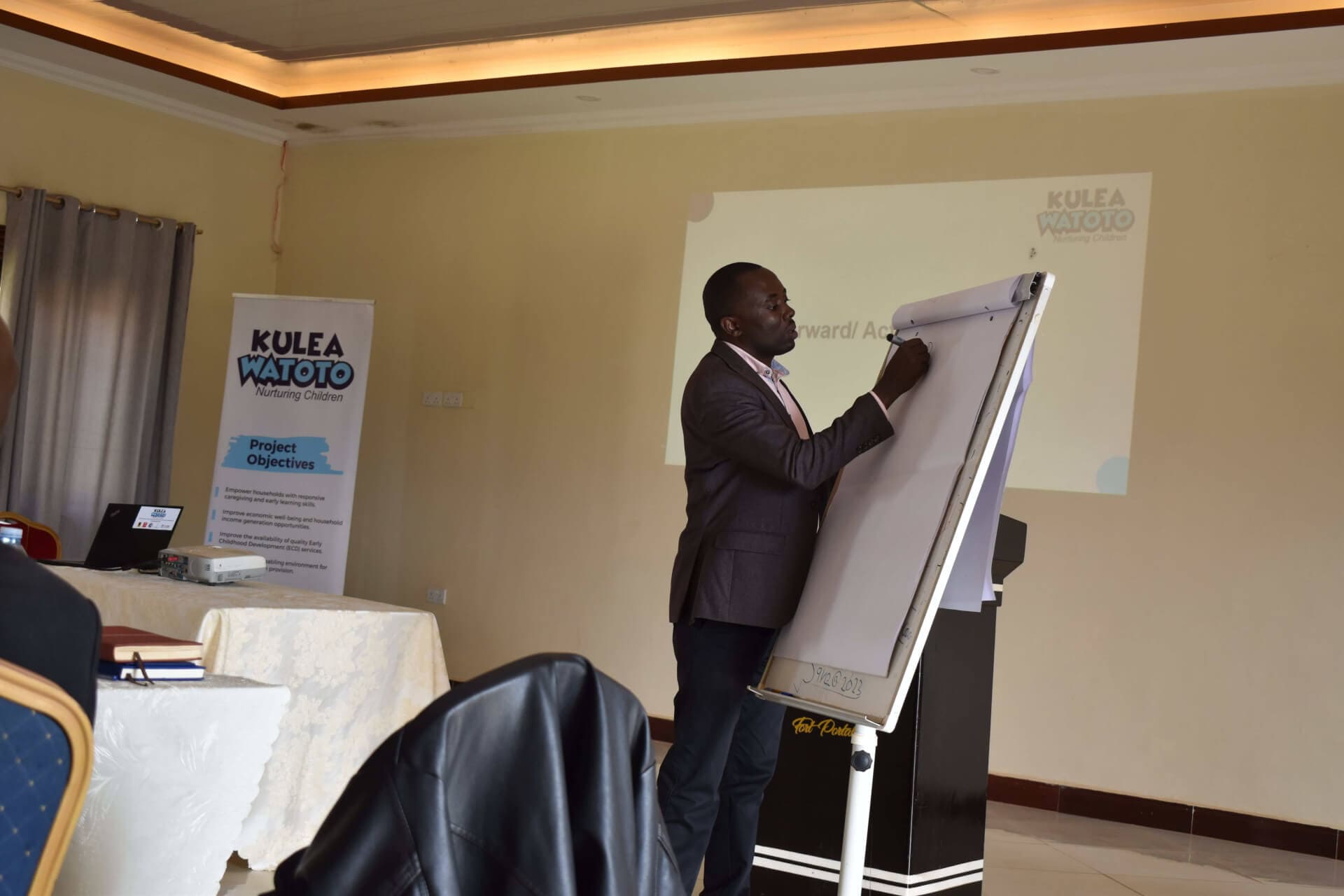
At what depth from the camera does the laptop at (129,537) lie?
355 centimetres

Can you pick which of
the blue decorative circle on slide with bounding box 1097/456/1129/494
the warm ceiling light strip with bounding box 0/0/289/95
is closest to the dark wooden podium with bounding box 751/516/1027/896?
the blue decorative circle on slide with bounding box 1097/456/1129/494

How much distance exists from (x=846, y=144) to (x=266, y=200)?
3433 mm

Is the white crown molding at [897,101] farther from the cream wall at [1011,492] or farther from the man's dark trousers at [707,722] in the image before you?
the man's dark trousers at [707,722]

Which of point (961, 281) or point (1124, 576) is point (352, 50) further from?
point (1124, 576)

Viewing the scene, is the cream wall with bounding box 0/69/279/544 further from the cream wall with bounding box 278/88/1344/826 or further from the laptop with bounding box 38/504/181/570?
the laptop with bounding box 38/504/181/570

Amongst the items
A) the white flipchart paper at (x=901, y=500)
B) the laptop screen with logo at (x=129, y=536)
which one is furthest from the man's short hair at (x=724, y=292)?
the laptop screen with logo at (x=129, y=536)

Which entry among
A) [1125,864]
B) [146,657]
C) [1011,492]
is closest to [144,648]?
[146,657]

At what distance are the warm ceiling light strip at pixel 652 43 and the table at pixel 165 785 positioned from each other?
12.7 feet

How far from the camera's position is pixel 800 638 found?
7.44ft

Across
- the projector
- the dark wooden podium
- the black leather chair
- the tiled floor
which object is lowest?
the tiled floor

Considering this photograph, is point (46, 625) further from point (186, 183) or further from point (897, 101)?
point (186, 183)

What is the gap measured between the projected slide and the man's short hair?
259cm

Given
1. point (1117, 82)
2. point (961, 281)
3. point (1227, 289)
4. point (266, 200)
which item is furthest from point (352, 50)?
point (1227, 289)

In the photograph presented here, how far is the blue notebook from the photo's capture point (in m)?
1.90
